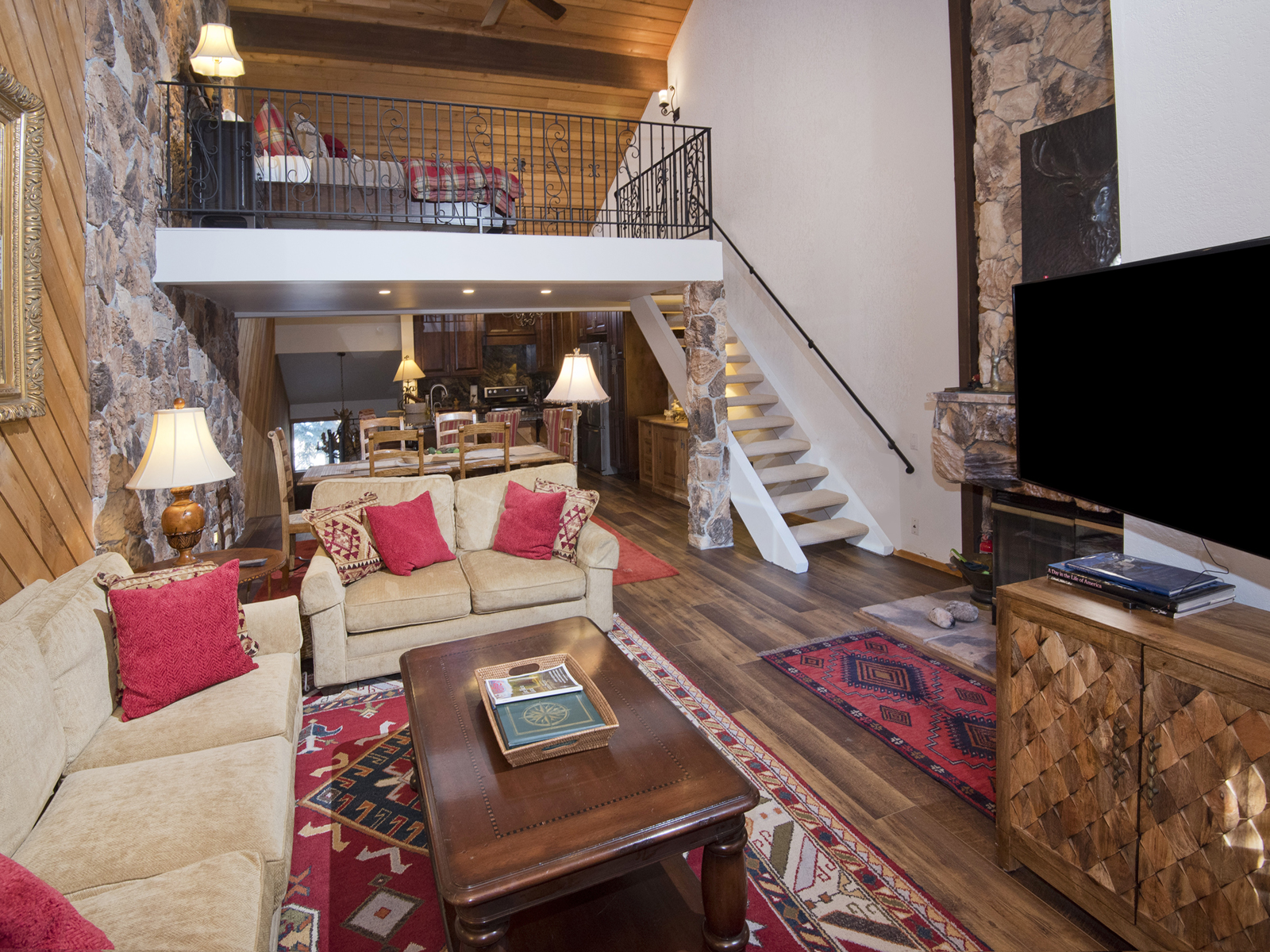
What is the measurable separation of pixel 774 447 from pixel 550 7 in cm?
438

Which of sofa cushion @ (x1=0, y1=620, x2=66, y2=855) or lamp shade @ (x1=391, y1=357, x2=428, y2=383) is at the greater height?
lamp shade @ (x1=391, y1=357, x2=428, y2=383)

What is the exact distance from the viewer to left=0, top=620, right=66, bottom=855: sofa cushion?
64.3 inches

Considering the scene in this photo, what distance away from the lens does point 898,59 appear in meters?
4.87

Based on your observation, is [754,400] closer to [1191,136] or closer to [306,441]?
[1191,136]

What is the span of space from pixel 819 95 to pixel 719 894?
5.99 metres

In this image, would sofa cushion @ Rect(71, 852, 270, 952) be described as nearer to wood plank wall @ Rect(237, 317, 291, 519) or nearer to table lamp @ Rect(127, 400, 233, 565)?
table lamp @ Rect(127, 400, 233, 565)

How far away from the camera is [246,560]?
333cm

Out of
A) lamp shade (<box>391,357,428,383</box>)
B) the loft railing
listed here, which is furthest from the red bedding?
lamp shade (<box>391,357,428,383</box>)

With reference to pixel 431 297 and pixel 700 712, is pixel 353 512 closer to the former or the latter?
pixel 700 712

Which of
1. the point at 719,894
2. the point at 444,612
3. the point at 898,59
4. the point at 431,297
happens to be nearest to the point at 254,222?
the point at 431,297

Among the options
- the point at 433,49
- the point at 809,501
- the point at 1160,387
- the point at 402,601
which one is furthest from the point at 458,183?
the point at 1160,387

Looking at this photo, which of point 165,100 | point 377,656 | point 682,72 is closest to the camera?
point 377,656

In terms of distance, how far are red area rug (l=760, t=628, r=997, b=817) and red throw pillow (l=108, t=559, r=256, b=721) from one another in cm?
236

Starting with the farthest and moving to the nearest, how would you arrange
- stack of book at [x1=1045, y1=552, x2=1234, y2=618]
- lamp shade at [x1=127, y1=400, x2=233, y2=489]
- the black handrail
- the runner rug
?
the black handrail, lamp shade at [x1=127, y1=400, x2=233, y2=489], the runner rug, stack of book at [x1=1045, y1=552, x2=1234, y2=618]
